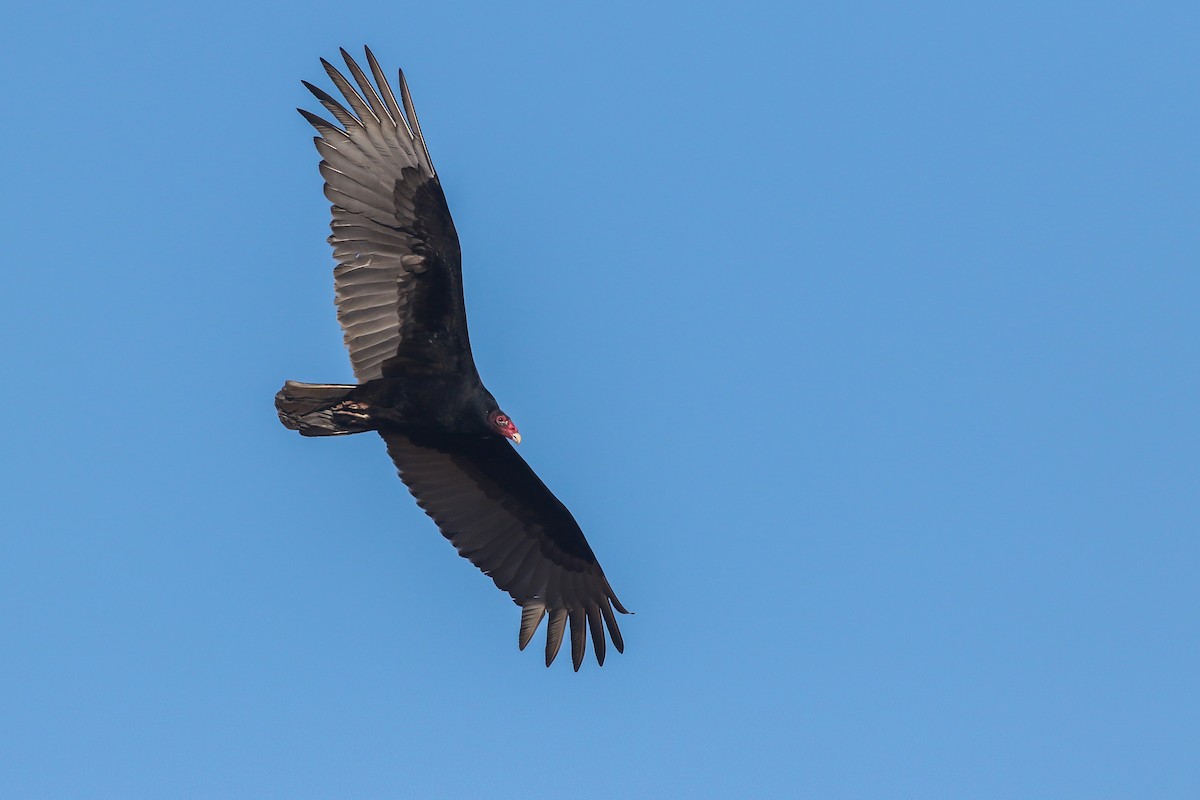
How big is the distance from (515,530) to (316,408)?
2.19 metres

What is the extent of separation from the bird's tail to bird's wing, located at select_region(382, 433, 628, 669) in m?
0.96

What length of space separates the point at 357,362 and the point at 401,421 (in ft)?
1.73

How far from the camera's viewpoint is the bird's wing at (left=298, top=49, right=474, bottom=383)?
35.7ft

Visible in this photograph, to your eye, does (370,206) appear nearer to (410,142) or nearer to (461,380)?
(410,142)

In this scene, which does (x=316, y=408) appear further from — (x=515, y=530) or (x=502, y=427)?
(x=515, y=530)

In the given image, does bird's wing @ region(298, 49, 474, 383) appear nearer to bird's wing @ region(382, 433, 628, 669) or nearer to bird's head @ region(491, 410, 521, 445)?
bird's head @ region(491, 410, 521, 445)

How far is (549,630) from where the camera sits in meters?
12.0

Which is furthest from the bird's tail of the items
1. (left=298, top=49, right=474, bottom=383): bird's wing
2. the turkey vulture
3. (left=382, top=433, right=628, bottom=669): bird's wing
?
(left=382, top=433, right=628, bottom=669): bird's wing

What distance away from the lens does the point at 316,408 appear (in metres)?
10.9

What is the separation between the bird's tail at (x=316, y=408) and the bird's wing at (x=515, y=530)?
3.14 feet

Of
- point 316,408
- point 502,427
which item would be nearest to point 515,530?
point 502,427

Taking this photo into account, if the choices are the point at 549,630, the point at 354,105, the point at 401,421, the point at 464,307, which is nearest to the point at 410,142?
the point at 354,105

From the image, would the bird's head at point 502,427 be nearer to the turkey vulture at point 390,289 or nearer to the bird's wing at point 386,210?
the turkey vulture at point 390,289

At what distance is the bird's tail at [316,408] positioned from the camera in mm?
10867
